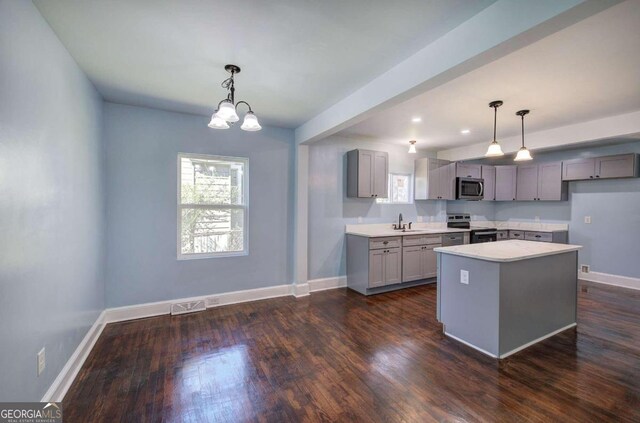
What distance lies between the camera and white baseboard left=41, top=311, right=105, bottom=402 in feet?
6.25

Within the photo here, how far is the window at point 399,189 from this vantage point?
5436 mm

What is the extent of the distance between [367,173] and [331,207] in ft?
2.73

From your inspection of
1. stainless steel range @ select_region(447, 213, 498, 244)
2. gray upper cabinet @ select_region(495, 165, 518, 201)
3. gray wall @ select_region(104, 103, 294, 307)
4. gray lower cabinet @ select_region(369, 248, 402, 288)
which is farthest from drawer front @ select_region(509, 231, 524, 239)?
gray wall @ select_region(104, 103, 294, 307)

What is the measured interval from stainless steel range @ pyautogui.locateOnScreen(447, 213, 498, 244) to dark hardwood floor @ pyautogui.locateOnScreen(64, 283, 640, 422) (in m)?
2.11

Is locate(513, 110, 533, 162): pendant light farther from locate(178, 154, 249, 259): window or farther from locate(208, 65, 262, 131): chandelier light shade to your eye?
locate(178, 154, 249, 259): window

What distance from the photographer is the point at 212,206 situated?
3785 millimetres

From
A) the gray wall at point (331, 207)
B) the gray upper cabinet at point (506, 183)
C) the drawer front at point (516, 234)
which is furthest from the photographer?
the gray upper cabinet at point (506, 183)

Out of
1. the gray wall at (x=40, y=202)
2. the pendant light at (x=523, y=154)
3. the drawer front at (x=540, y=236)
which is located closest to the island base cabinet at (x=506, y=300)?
the pendant light at (x=523, y=154)

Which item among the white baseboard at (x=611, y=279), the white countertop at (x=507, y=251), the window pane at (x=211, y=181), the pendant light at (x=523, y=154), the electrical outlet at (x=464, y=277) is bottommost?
the white baseboard at (x=611, y=279)

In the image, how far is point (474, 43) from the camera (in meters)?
1.76

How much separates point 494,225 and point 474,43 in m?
5.71

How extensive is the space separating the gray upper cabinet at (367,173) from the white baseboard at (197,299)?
194 cm

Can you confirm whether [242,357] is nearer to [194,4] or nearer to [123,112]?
[194,4]

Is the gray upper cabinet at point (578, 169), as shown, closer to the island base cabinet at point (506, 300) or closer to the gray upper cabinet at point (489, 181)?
the gray upper cabinet at point (489, 181)
